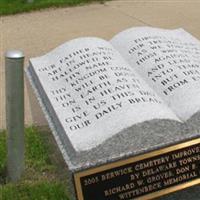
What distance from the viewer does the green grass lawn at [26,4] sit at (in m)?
9.09

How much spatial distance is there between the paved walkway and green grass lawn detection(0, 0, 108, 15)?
0.46ft

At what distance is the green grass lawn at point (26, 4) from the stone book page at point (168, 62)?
4.34 meters

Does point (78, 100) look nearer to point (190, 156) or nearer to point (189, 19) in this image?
point (190, 156)

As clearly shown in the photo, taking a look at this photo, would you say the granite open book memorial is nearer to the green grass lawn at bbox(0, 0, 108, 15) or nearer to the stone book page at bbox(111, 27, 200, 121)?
the stone book page at bbox(111, 27, 200, 121)

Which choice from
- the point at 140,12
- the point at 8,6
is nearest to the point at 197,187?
the point at 140,12

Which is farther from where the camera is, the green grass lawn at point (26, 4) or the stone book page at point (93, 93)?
the green grass lawn at point (26, 4)

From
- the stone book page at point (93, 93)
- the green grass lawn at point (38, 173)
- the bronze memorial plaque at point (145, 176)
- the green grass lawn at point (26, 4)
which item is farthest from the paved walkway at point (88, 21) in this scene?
the bronze memorial plaque at point (145, 176)

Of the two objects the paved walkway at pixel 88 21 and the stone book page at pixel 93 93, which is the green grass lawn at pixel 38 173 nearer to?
the stone book page at pixel 93 93

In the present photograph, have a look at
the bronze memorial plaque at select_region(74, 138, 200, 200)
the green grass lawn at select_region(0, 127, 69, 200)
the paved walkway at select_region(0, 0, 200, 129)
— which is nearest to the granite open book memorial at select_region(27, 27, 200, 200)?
the bronze memorial plaque at select_region(74, 138, 200, 200)

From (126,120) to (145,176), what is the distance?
1.29 ft

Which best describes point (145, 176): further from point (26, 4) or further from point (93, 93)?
point (26, 4)

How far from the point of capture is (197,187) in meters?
4.45

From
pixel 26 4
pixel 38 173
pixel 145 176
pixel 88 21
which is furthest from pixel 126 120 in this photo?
pixel 26 4

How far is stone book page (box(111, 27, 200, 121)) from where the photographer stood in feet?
13.5
